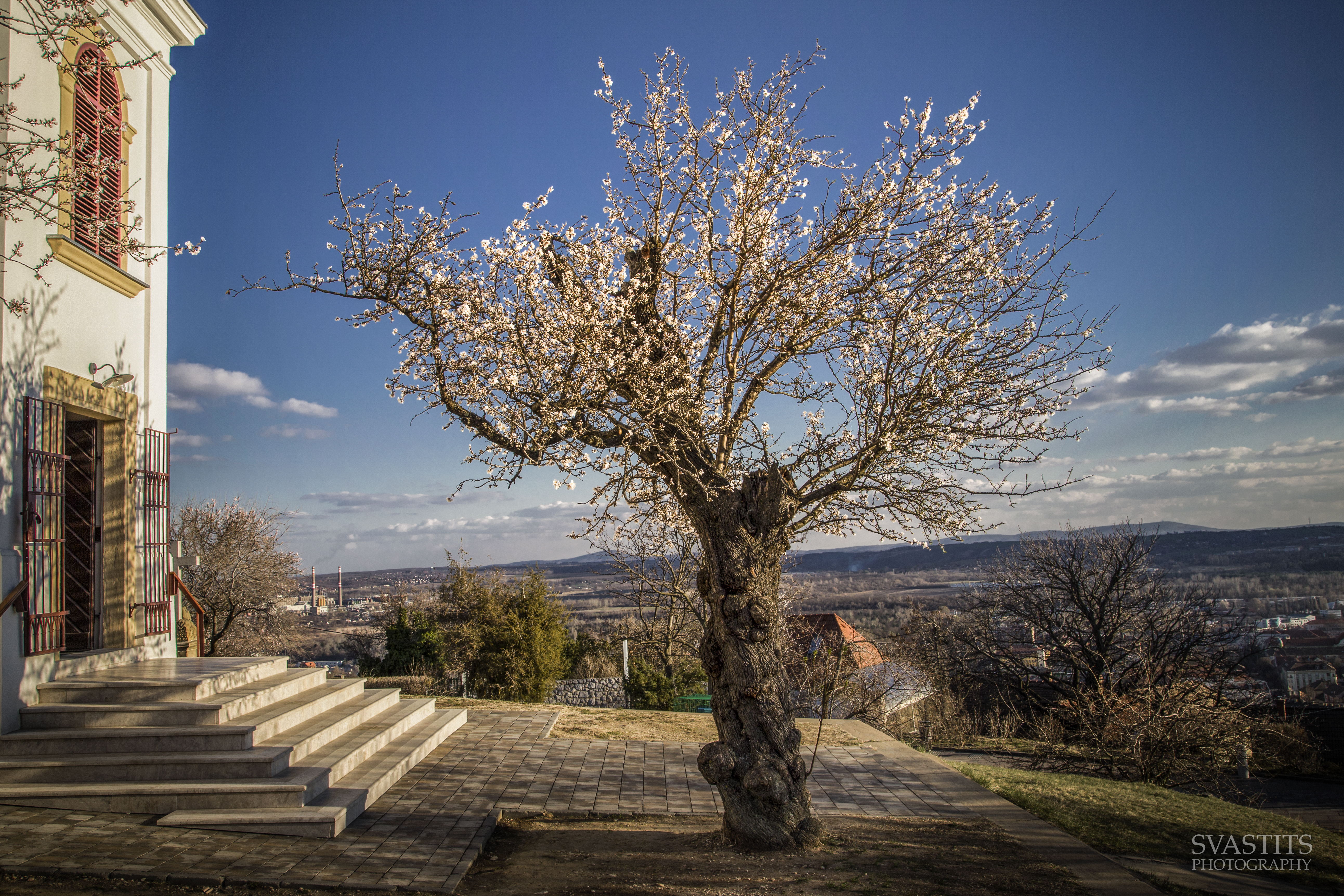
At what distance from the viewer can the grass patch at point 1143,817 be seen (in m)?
5.84

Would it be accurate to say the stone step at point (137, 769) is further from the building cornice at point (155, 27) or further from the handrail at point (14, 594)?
the building cornice at point (155, 27)

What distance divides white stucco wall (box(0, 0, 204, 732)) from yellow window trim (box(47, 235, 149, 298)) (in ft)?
0.21

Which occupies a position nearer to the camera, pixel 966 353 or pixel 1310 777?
pixel 966 353

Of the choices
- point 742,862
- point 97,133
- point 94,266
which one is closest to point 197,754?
point 742,862

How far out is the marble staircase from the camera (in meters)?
5.44

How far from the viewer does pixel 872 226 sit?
583cm

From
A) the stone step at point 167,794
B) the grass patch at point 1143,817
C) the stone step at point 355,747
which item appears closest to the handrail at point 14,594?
the stone step at point 167,794

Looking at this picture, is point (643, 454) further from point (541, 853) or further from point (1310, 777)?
point (1310, 777)

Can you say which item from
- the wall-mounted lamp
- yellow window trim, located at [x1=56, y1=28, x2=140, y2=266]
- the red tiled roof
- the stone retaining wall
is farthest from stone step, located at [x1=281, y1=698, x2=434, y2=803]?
the stone retaining wall

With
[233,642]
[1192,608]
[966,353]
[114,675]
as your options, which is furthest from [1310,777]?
[233,642]

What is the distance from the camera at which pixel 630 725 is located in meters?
9.95

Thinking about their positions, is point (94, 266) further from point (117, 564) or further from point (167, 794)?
point (167, 794)

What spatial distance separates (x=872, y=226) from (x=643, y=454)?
2.55m

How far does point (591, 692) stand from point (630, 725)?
853cm
